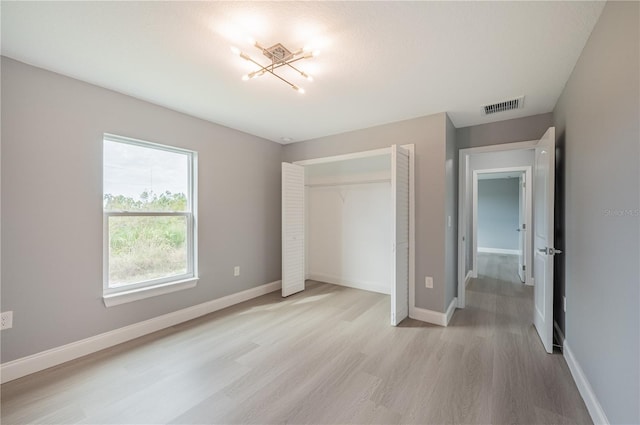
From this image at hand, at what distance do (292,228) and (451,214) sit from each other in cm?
221

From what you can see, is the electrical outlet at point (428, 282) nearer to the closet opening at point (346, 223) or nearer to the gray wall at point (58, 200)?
the closet opening at point (346, 223)

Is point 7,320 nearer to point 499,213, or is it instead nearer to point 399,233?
point 399,233

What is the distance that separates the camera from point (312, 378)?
197 cm

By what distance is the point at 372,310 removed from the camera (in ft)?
11.0

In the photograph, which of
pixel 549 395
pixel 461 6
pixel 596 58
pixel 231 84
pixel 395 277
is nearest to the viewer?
pixel 461 6

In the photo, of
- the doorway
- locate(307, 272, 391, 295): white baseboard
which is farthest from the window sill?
the doorway

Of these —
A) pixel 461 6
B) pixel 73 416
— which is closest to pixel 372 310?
pixel 73 416

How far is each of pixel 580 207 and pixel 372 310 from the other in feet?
7.53

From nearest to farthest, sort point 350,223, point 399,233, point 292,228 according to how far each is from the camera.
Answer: point 399,233, point 292,228, point 350,223

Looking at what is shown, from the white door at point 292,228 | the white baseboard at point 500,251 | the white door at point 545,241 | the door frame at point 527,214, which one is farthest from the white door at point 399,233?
the white baseboard at point 500,251

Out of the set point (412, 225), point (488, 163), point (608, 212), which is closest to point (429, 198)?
point (412, 225)

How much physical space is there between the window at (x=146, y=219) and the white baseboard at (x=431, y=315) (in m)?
2.65

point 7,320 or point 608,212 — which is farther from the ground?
point 608,212

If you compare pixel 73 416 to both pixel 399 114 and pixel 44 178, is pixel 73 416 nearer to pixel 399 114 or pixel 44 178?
pixel 44 178
